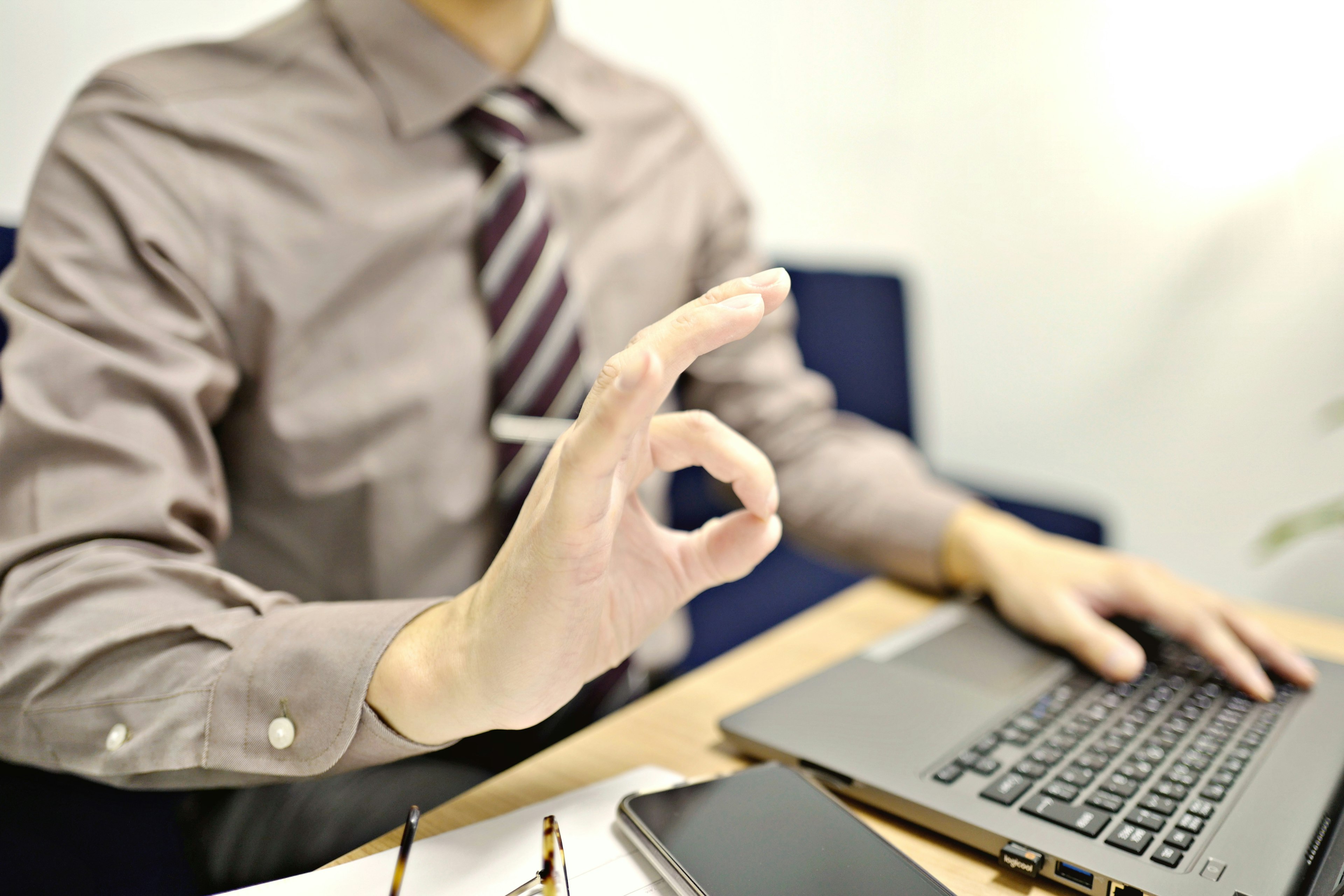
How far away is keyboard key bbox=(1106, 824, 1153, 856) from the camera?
41 centimetres

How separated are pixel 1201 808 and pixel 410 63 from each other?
770 mm

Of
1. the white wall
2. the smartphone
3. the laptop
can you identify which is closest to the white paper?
the smartphone

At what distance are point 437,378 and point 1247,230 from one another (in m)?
0.84

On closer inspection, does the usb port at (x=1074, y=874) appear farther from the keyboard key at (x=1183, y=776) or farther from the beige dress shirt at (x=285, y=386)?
the beige dress shirt at (x=285, y=386)

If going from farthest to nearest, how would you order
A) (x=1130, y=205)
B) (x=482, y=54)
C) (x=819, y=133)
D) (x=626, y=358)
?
1. (x=819, y=133)
2. (x=1130, y=205)
3. (x=482, y=54)
4. (x=626, y=358)

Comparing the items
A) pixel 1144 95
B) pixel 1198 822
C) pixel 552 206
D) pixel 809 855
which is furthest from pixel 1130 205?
pixel 809 855

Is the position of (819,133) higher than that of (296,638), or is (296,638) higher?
(819,133)

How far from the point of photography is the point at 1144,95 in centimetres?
98

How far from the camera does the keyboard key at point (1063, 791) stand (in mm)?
446

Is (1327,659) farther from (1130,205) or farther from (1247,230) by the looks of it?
(1130,205)

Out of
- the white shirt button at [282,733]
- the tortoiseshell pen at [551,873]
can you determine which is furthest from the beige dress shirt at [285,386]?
the tortoiseshell pen at [551,873]

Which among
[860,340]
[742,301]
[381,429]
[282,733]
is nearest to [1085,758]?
[742,301]

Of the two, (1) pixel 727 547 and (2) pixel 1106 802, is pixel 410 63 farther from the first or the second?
(2) pixel 1106 802

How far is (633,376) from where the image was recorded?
1.07ft
